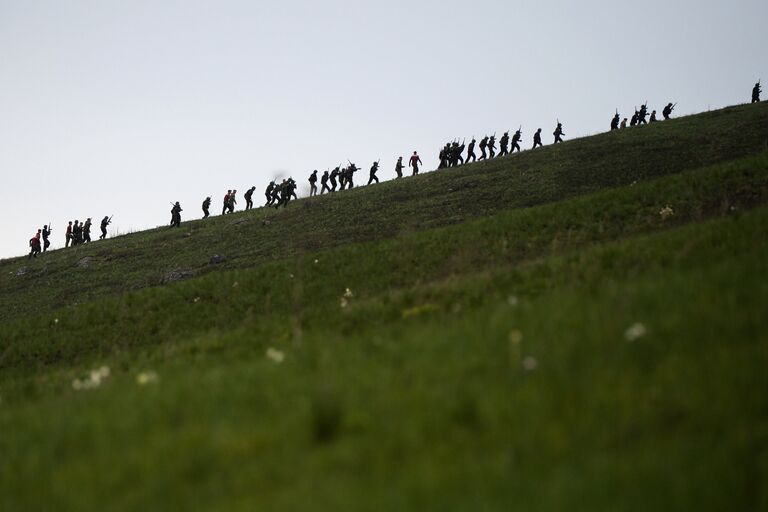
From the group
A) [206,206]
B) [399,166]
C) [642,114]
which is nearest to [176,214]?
[206,206]

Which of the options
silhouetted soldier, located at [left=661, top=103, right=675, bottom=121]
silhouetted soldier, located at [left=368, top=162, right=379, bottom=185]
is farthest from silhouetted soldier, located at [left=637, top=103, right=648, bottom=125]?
silhouetted soldier, located at [left=368, top=162, right=379, bottom=185]

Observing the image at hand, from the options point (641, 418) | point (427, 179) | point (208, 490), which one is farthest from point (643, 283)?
point (427, 179)

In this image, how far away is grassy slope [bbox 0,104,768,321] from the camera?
116ft

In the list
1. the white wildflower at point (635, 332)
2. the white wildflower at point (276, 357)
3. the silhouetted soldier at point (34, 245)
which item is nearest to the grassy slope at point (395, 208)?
the silhouetted soldier at point (34, 245)

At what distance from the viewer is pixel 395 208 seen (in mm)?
41000

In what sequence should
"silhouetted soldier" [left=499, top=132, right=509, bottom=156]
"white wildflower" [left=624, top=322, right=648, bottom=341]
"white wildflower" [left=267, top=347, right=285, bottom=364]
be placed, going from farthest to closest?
"silhouetted soldier" [left=499, top=132, right=509, bottom=156], "white wildflower" [left=267, top=347, right=285, bottom=364], "white wildflower" [left=624, top=322, right=648, bottom=341]

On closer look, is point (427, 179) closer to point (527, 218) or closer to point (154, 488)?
point (527, 218)

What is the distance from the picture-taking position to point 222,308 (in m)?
21.3

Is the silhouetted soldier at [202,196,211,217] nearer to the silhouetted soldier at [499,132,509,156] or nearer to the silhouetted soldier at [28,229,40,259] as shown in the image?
the silhouetted soldier at [28,229,40,259]

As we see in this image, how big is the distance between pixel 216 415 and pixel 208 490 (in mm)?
1428

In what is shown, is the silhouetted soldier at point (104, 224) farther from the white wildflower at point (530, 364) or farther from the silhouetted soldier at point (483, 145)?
the white wildflower at point (530, 364)

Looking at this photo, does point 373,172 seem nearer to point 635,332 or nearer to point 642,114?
point 642,114

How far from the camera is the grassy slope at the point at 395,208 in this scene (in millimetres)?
35438

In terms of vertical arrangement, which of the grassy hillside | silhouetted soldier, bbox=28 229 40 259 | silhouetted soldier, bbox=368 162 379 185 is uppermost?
silhouetted soldier, bbox=368 162 379 185
